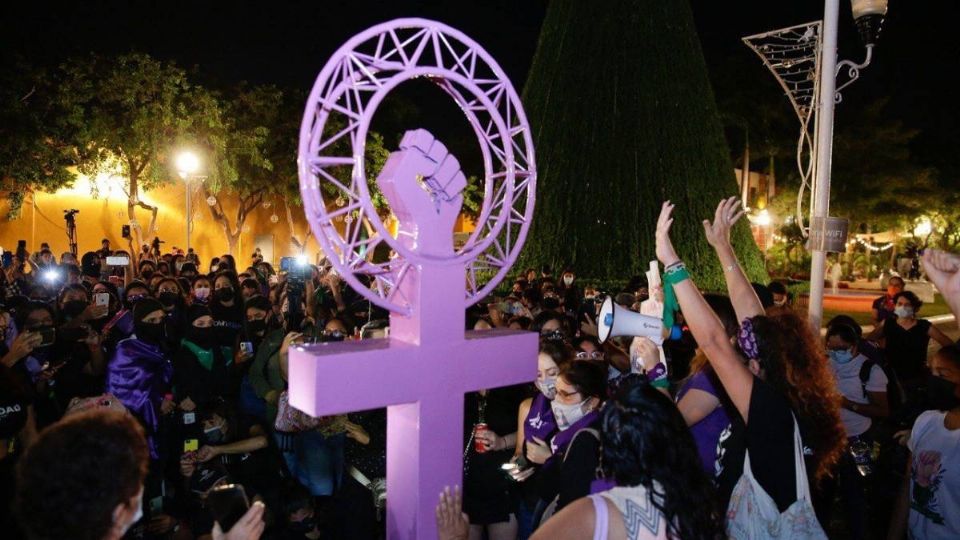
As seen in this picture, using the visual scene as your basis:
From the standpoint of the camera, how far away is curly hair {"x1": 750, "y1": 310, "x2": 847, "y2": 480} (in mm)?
3199

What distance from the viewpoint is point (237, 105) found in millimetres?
31938

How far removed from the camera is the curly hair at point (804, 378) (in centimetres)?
320

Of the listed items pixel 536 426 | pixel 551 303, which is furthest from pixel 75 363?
pixel 551 303

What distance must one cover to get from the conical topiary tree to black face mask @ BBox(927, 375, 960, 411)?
10.1 metres

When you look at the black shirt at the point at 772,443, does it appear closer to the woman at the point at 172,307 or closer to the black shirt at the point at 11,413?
the black shirt at the point at 11,413

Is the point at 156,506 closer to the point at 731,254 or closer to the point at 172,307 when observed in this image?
the point at 172,307

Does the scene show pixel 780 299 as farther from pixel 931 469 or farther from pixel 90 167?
pixel 90 167

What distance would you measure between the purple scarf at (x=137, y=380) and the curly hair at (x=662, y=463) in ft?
13.4

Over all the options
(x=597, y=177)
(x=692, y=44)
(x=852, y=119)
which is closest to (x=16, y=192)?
(x=597, y=177)

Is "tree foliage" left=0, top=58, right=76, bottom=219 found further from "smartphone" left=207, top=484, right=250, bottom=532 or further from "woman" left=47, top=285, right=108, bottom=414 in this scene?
"smartphone" left=207, top=484, right=250, bottom=532

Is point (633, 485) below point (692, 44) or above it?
below

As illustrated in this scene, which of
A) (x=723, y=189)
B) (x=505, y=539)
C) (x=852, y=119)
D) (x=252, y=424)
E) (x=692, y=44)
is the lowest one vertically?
(x=505, y=539)

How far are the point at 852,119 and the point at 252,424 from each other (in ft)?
142

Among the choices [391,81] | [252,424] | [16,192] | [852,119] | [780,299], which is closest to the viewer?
[391,81]
